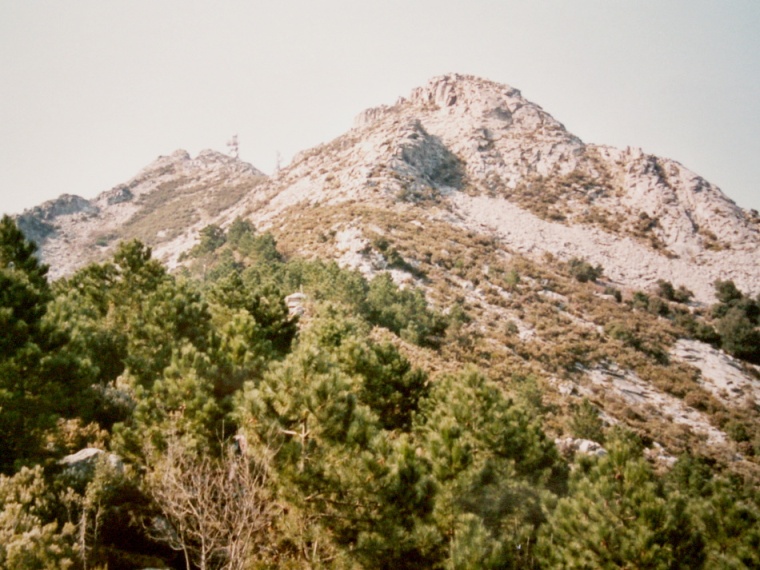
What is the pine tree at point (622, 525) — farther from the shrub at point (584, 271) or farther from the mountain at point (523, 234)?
the shrub at point (584, 271)

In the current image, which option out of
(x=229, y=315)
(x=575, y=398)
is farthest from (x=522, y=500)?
(x=575, y=398)

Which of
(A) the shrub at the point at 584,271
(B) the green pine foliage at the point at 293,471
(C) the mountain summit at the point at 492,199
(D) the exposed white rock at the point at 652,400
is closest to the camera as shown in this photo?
(B) the green pine foliage at the point at 293,471

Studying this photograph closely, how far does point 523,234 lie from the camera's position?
195ft

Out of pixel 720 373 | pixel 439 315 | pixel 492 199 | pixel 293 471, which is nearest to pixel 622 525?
pixel 293 471

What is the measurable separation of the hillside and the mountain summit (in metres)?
0.45

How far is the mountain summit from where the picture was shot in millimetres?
57469

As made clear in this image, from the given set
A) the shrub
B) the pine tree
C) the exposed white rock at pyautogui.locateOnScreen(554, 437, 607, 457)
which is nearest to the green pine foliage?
the pine tree

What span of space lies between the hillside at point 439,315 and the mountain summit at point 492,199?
447mm

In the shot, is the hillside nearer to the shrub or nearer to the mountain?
the mountain

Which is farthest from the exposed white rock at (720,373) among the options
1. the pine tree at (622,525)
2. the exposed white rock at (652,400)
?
the pine tree at (622,525)

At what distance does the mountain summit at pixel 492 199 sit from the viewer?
57.5 meters

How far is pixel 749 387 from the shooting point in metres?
35.3

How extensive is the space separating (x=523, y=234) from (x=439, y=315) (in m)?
30.1

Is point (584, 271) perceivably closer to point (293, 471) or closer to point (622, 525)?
point (622, 525)
